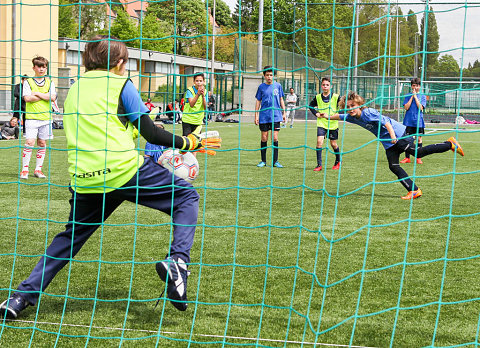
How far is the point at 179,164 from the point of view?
3.85 m

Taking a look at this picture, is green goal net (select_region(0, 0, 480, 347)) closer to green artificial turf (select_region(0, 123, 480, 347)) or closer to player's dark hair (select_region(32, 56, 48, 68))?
green artificial turf (select_region(0, 123, 480, 347))

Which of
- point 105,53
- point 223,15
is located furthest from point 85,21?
point 105,53

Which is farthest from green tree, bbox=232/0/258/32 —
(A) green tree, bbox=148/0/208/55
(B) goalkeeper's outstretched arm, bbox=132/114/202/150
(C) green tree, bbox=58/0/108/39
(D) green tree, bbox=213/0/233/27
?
(C) green tree, bbox=58/0/108/39

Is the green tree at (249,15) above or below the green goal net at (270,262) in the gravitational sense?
above

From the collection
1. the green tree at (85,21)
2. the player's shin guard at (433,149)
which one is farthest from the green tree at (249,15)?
the green tree at (85,21)

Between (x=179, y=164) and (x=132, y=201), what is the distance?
0.43 meters

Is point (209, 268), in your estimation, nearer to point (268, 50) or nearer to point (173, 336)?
point (173, 336)

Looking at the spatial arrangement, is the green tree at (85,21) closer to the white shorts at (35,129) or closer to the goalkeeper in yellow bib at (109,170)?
the white shorts at (35,129)

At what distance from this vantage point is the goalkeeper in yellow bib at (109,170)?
3375 mm

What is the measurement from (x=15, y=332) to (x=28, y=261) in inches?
59.8

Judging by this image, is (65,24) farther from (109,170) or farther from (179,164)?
(109,170)

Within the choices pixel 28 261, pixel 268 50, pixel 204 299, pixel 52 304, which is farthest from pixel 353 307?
pixel 268 50

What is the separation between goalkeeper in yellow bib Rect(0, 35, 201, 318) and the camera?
3.38 m

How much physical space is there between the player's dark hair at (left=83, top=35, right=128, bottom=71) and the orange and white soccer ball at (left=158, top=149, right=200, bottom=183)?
2.08 feet
